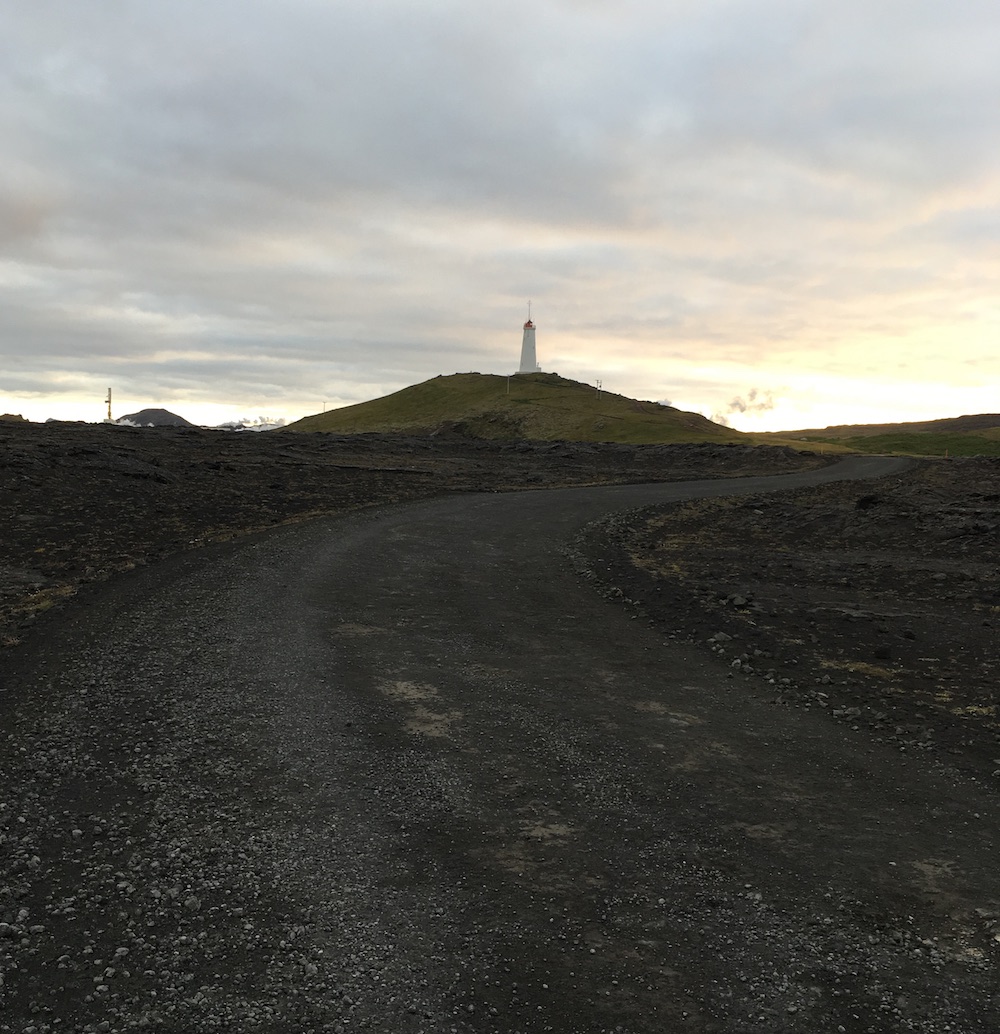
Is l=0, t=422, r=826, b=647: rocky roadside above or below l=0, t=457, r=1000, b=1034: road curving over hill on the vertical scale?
above

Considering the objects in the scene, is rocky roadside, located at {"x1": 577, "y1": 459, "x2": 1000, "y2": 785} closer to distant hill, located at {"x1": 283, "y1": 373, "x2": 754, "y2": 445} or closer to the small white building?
distant hill, located at {"x1": 283, "y1": 373, "x2": 754, "y2": 445}

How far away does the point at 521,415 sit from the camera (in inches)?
4636

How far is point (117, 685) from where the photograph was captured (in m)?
11.5

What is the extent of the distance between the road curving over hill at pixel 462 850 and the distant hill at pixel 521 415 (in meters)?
76.0

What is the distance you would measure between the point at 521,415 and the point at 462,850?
111995 mm

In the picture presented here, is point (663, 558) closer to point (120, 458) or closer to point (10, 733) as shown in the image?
point (10, 733)

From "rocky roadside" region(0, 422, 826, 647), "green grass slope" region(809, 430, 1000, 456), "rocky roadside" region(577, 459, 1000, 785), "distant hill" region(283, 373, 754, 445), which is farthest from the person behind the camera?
"green grass slope" region(809, 430, 1000, 456)

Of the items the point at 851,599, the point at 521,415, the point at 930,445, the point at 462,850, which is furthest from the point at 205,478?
the point at 930,445

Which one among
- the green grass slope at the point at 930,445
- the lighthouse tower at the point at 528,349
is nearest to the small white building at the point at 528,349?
the lighthouse tower at the point at 528,349

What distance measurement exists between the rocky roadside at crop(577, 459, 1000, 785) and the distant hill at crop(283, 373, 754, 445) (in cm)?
5937

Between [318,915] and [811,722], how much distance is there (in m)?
7.36

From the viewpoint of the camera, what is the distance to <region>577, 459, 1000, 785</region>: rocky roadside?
11344 mm

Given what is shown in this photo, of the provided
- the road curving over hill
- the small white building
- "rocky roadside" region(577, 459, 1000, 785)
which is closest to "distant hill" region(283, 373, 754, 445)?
the small white building

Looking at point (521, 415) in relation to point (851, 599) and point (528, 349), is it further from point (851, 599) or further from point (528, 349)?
point (851, 599)
